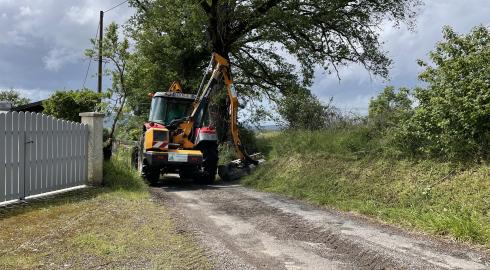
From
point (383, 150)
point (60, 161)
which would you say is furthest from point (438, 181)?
point (60, 161)

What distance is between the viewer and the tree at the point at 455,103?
928 cm

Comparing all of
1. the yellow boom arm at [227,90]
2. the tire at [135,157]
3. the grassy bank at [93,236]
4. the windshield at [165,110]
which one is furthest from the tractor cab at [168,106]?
the grassy bank at [93,236]

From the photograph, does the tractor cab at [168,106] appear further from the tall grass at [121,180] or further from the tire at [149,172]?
the tall grass at [121,180]

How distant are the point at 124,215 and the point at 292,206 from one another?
348cm

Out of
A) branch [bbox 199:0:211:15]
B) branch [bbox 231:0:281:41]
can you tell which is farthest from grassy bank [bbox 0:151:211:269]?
branch [bbox 231:0:281:41]

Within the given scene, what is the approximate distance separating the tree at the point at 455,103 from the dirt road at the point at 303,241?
250cm

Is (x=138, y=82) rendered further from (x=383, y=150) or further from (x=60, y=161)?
(x=383, y=150)

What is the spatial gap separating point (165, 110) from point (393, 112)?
24.7ft

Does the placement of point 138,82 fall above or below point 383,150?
above

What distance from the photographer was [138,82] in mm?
24891

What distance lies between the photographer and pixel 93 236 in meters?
7.25

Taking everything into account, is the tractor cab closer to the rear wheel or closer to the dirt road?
the rear wheel

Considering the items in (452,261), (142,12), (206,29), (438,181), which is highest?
(142,12)

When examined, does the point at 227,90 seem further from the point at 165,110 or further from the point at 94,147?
the point at 94,147
